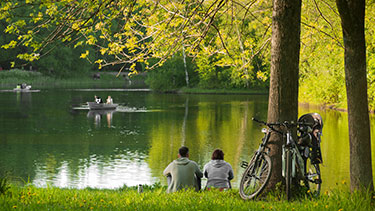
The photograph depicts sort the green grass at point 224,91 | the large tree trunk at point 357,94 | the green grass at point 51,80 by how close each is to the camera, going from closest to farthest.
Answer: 1. the large tree trunk at point 357,94
2. the green grass at point 224,91
3. the green grass at point 51,80

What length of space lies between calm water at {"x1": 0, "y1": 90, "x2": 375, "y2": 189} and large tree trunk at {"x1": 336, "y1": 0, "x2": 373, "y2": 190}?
5.87 metres

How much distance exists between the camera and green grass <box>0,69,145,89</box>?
285ft

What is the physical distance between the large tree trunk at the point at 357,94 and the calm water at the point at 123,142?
5.87 meters

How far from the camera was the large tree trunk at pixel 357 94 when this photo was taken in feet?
27.9

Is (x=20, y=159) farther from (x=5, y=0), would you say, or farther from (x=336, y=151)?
(x=5, y=0)

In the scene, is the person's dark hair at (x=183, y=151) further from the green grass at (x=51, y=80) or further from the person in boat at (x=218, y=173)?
the green grass at (x=51, y=80)

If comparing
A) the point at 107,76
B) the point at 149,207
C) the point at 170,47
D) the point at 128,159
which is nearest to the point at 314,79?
the point at 128,159

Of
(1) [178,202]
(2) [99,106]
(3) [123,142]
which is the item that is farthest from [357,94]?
(2) [99,106]

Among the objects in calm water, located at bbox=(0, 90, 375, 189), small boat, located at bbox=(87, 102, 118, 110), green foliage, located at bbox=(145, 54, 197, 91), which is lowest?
calm water, located at bbox=(0, 90, 375, 189)

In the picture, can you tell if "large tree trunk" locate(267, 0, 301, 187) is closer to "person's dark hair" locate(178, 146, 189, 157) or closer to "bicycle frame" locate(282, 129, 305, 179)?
"bicycle frame" locate(282, 129, 305, 179)

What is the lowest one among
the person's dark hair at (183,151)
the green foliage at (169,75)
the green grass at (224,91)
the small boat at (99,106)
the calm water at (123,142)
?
the calm water at (123,142)

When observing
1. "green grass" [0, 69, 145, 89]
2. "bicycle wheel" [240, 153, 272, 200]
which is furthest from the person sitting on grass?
"green grass" [0, 69, 145, 89]

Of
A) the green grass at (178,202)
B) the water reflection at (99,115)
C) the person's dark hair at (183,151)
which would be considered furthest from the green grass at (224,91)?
the green grass at (178,202)

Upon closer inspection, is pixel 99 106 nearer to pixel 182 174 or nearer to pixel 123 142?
pixel 123 142
